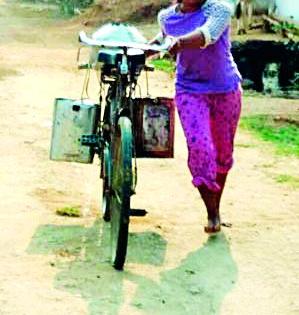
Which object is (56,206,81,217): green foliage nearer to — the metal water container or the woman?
the metal water container

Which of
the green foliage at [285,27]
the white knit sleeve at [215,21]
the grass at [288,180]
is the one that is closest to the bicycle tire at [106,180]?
the white knit sleeve at [215,21]

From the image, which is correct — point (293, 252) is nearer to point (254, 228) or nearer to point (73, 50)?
point (254, 228)

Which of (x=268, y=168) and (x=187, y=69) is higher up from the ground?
(x=187, y=69)

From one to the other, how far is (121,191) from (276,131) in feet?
17.4

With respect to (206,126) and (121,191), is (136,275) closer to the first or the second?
(121,191)

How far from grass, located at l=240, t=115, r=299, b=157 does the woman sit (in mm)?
3036

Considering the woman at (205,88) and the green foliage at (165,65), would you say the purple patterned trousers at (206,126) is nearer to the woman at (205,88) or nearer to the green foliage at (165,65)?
the woman at (205,88)

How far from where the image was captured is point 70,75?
13.9m

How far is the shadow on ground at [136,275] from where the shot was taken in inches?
181

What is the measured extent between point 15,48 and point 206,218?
1177cm

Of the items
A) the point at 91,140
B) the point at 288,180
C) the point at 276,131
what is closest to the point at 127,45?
the point at 91,140

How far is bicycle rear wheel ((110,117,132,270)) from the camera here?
4836 millimetres

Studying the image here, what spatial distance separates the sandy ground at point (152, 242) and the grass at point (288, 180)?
62 millimetres

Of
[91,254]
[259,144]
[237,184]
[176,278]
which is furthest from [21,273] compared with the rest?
[259,144]
